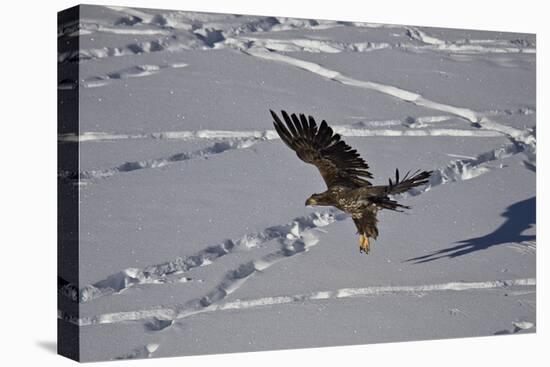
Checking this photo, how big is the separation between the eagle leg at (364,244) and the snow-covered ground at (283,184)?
2.0 inches

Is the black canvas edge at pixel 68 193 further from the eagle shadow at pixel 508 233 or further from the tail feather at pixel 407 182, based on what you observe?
the eagle shadow at pixel 508 233

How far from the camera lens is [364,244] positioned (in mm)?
8828

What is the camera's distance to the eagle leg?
8812 mm

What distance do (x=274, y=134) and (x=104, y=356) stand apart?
179 centimetres

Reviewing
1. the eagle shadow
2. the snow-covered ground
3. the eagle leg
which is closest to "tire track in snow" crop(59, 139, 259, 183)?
the snow-covered ground

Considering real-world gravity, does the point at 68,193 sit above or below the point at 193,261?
above

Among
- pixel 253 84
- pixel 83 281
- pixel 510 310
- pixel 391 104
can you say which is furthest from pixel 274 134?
pixel 510 310

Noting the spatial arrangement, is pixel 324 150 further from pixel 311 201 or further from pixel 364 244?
pixel 364 244

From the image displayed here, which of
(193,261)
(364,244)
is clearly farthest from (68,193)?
(364,244)

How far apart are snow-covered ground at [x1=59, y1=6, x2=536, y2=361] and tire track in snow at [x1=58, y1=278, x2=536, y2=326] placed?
0.01 metres

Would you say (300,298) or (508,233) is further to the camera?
(508,233)

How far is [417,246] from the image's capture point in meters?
9.01

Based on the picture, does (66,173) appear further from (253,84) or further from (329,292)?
(329,292)

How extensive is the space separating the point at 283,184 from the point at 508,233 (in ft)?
6.10
